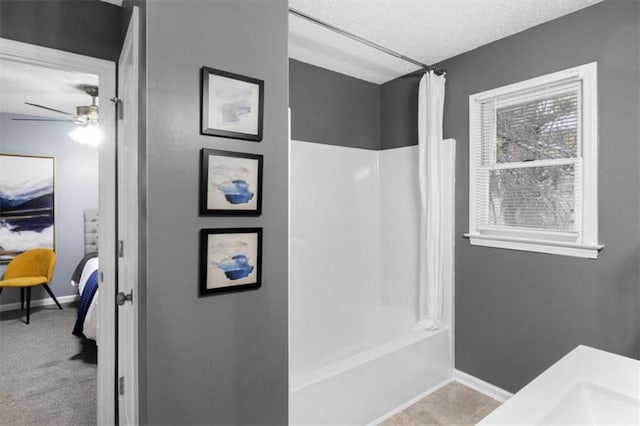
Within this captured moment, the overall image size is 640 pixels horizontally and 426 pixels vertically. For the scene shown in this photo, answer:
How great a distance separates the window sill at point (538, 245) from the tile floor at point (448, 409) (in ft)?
3.44

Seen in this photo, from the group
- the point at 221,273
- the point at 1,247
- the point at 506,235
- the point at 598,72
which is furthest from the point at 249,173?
the point at 1,247

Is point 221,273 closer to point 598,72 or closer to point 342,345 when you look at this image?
point 342,345

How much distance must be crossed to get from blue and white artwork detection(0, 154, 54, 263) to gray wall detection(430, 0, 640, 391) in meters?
4.93

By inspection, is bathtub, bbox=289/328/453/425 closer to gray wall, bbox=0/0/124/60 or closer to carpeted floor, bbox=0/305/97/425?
carpeted floor, bbox=0/305/97/425

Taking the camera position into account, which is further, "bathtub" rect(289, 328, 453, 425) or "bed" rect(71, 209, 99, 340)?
"bed" rect(71, 209, 99, 340)

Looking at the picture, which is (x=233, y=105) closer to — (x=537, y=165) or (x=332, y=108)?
(x=332, y=108)

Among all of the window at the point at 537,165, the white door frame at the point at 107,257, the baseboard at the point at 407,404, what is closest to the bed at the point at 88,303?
the white door frame at the point at 107,257

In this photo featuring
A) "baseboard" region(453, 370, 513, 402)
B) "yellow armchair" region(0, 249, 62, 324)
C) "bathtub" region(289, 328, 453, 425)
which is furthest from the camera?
"yellow armchair" region(0, 249, 62, 324)

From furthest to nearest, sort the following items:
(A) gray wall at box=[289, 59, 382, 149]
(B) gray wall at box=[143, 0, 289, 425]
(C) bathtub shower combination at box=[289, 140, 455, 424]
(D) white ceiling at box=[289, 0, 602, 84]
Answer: (A) gray wall at box=[289, 59, 382, 149]
(C) bathtub shower combination at box=[289, 140, 455, 424]
(D) white ceiling at box=[289, 0, 602, 84]
(B) gray wall at box=[143, 0, 289, 425]

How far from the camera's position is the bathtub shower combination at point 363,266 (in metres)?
2.60

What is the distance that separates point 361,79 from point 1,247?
477 cm

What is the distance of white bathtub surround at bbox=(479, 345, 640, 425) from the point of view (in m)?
0.86

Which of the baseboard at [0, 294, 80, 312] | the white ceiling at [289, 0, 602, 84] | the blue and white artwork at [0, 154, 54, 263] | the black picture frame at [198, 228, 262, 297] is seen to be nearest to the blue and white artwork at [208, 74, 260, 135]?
the black picture frame at [198, 228, 262, 297]

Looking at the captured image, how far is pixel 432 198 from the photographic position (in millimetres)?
2680
